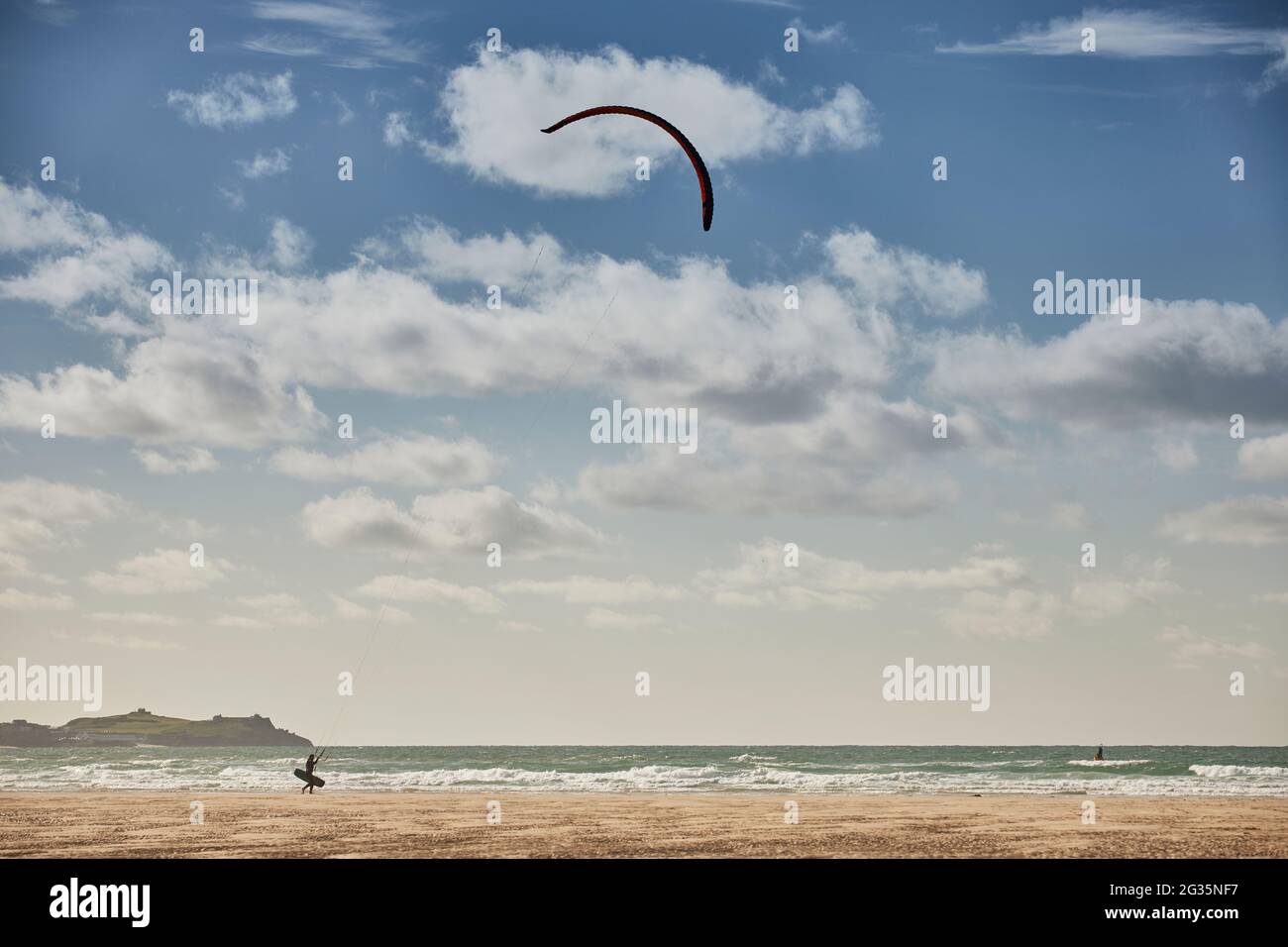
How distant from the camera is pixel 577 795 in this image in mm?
28969

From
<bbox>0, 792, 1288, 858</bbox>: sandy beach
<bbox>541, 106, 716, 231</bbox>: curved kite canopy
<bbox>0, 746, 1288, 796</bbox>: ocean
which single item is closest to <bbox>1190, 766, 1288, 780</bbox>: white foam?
<bbox>0, 746, 1288, 796</bbox>: ocean

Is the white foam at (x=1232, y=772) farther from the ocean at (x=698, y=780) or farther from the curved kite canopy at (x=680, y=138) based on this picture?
the curved kite canopy at (x=680, y=138)

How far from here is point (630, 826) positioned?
21.4 metres

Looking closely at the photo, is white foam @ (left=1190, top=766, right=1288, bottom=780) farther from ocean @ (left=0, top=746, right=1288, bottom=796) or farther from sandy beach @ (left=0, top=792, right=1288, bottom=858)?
sandy beach @ (left=0, top=792, right=1288, bottom=858)

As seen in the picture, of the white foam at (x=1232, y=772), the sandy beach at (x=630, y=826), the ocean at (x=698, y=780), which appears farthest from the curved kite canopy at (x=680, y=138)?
the white foam at (x=1232, y=772)

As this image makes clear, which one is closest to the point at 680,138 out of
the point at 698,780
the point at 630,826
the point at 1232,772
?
the point at 630,826

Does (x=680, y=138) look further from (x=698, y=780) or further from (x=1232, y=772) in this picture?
(x=1232, y=772)

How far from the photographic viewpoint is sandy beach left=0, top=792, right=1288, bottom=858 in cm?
1831
